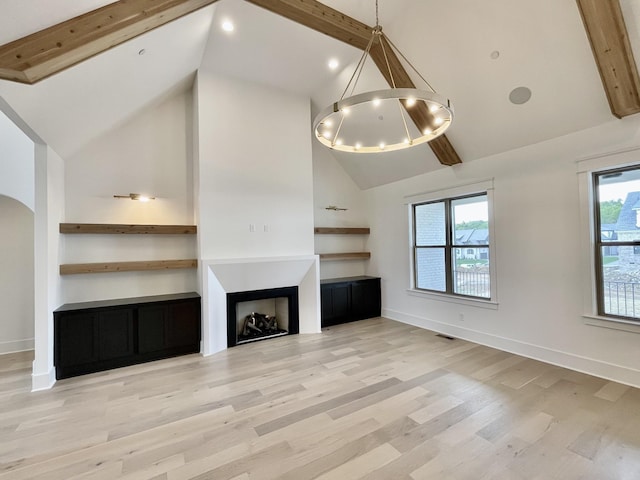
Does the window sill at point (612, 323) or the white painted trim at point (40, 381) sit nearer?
the window sill at point (612, 323)

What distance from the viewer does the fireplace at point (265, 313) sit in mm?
4770

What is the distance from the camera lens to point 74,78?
2.56m

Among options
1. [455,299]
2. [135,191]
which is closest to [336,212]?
[455,299]

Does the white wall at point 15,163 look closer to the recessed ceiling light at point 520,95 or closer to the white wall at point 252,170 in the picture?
the white wall at point 252,170

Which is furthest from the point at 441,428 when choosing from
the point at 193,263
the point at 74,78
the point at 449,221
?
the point at 74,78

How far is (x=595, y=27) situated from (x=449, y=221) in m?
2.93

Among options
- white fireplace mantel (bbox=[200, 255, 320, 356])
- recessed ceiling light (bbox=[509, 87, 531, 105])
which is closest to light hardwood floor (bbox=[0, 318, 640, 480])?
white fireplace mantel (bbox=[200, 255, 320, 356])

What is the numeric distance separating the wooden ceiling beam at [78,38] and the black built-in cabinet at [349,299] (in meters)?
4.36

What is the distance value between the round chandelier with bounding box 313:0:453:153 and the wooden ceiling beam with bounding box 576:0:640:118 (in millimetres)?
1359

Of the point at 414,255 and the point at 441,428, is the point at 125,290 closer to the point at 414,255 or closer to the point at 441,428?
the point at 441,428

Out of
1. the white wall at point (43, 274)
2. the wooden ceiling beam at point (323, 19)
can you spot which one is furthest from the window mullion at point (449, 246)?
the white wall at point (43, 274)

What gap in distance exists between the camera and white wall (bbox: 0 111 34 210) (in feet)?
12.3

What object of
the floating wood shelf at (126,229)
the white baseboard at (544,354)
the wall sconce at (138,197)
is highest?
the wall sconce at (138,197)

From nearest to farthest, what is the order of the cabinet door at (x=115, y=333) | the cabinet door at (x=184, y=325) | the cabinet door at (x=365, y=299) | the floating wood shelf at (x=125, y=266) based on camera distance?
the cabinet door at (x=115, y=333) → the floating wood shelf at (x=125, y=266) → the cabinet door at (x=184, y=325) → the cabinet door at (x=365, y=299)
